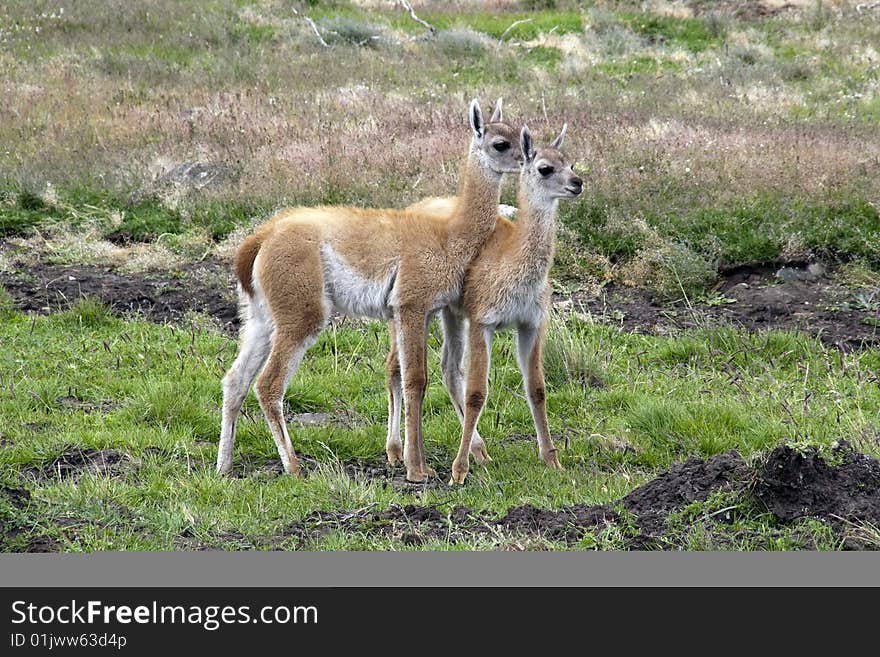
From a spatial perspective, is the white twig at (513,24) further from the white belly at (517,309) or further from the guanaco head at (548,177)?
the white belly at (517,309)

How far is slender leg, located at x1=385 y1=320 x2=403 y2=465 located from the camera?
8.27 meters

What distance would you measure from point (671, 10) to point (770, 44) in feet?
17.3

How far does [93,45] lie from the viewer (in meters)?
26.5

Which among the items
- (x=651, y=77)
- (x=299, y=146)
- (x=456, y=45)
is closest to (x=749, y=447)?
(x=299, y=146)

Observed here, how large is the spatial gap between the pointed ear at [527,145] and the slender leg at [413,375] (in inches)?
53.6

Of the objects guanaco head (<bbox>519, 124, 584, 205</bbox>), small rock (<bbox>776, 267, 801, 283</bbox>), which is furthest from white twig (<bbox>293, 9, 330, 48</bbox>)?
guanaco head (<bbox>519, 124, 584, 205</bbox>)

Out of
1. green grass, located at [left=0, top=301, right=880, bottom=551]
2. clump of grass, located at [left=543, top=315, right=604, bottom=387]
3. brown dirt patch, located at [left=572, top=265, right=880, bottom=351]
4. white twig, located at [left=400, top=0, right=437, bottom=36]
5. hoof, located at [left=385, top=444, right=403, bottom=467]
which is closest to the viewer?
green grass, located at [left=0, top=301, right=880, bottom=551]

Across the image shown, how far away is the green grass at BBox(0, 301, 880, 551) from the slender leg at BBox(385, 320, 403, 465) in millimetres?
213

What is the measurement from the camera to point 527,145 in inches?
314

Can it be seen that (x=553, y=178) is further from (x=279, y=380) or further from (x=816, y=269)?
(x=816, y=269)

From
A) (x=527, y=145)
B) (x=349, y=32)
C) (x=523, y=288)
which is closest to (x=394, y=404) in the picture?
(x=523, y=288)

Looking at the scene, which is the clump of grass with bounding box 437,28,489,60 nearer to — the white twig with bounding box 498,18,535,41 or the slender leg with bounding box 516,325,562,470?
the white twig with bounding box 498,18,535,41

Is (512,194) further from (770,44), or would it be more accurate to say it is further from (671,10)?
(671,10)

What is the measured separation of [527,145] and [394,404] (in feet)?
7.15
